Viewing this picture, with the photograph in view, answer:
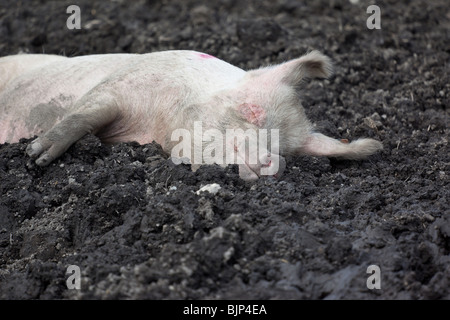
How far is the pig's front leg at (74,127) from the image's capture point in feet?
14.2

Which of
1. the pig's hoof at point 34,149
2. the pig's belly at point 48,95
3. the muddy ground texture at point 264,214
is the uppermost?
the pig's belly at point 48,95

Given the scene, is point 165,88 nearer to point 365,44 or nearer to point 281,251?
point 281,251

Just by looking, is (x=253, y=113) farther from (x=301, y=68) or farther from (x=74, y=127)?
(x=74, y=127)

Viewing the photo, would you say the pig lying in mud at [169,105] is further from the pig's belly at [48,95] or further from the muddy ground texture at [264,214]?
the muddy ground texture at [264,214]

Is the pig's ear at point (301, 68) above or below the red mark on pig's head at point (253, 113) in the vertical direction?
above

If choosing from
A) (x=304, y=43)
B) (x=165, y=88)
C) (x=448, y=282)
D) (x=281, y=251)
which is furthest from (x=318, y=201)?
(x=304, y=43)

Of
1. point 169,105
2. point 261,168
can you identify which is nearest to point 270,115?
point 261,168

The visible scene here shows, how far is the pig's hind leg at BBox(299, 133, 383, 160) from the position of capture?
4.45m

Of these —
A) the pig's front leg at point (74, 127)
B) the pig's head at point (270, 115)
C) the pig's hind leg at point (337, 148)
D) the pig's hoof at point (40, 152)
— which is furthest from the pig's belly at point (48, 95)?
the pig's hind leg at point (337, 148)

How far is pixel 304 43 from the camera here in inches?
262

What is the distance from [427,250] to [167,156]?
1733mm

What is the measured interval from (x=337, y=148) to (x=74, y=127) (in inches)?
61.1

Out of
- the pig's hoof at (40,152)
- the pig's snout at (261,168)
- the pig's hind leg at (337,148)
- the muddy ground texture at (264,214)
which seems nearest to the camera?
the muddy ground texture at (264,214)

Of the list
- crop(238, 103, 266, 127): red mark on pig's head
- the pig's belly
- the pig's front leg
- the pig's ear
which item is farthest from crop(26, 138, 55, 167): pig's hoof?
the pig's ear
